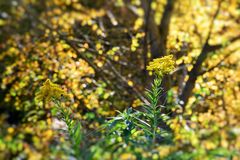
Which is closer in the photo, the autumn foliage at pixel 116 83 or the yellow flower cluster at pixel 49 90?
the yellow flower cluster at pixel 49 90

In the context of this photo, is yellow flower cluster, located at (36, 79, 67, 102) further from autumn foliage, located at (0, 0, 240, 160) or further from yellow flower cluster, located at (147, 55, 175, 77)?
autumn foliage, located at (0, 0, 240, 160)

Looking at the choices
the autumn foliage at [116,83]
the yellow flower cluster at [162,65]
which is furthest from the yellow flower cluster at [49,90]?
the autumn foliage at [116,83]

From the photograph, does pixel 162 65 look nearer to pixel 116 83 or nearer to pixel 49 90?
pixel 49 90

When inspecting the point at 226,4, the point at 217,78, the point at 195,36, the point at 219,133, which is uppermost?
the point at 226,4

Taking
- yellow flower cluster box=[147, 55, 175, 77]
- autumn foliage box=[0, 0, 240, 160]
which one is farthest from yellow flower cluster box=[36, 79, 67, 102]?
autumn foliage box=[0, 0, 240, 160]

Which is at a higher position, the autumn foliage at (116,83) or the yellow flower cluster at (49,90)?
the autumn foliage at (116,83)

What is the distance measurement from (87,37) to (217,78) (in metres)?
1.85

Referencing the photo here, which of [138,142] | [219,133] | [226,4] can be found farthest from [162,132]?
[226,4]

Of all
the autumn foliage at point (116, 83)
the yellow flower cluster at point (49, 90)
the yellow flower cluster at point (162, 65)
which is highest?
the autumn foliage at point (116, 83)

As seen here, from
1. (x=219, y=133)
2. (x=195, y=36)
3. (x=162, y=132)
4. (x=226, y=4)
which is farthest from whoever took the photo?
(x=226, y=4)

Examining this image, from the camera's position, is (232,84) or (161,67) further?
(232,84)

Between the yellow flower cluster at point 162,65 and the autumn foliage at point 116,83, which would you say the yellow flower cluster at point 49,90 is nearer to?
the yellow flower cluster at point 162,65

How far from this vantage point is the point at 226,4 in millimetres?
8992

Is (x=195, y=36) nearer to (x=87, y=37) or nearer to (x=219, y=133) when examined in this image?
(x=87, y=37)
